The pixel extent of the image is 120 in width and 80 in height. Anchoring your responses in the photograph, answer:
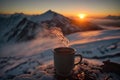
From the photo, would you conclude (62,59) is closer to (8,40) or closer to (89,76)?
(89,76)

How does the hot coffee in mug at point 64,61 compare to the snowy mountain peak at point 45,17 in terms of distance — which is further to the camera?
→ the snowy mountain peak at point 45,17

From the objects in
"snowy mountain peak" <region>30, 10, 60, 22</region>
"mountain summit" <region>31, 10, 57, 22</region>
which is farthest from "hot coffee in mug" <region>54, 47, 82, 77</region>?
"mountain summit" <region>31, 10, 57, 22</region>

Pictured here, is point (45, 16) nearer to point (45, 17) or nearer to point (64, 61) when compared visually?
point (45, 17)

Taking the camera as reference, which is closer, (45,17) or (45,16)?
(45,17)

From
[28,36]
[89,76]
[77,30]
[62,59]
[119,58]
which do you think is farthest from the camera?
[77,30]

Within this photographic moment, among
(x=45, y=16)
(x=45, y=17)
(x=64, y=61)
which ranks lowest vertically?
(x=64, y=61)

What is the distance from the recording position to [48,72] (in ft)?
12.0

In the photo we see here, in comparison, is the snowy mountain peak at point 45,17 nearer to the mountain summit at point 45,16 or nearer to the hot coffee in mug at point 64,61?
the mountain summit at point 45,16

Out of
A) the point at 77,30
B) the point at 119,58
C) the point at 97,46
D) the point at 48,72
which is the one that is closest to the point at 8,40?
the point at 77,30

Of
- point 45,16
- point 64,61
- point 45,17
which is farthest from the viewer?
point 45,16

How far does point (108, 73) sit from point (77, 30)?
11.4 metres

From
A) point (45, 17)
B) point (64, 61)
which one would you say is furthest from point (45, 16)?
point (64, 61)

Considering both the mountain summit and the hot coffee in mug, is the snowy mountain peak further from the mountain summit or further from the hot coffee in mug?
the hot coffee in mug

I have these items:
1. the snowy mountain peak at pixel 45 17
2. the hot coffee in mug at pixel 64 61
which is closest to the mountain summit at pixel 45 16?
the snowy mountain peak at pixel 45 17
